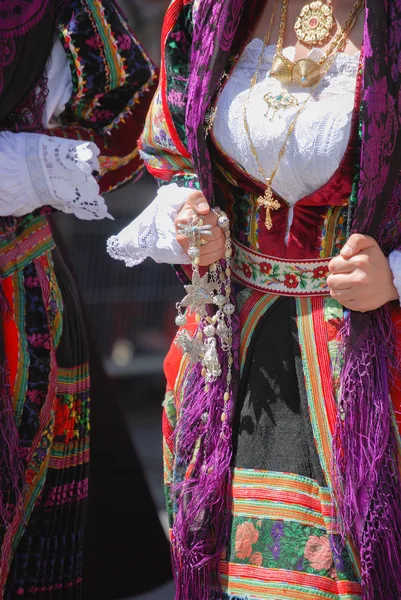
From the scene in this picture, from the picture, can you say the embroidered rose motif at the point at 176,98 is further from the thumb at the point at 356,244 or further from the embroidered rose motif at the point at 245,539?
the embroidered rose motif at the point at 245,539

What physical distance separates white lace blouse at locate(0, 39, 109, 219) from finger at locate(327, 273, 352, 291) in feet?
2.77

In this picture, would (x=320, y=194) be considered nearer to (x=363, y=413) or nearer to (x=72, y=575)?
(x=363, y=413)

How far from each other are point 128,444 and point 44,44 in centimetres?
117

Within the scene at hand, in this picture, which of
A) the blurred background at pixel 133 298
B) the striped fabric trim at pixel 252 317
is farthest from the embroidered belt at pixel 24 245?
the blurred background at pixel 133 298

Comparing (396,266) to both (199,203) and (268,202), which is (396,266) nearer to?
(268,202)

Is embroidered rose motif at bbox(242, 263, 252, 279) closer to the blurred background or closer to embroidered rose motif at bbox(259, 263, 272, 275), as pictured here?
embroidered rose motif at bbox(259, 263, 272, 275)

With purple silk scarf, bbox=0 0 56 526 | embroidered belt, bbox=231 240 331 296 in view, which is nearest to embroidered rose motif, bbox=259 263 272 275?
embroidered belt, bbox=231 240 331 296

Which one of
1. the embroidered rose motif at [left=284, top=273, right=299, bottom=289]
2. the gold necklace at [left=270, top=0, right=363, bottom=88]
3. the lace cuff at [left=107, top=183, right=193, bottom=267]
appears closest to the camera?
the gold necklace at [left=270, top=0, right=363, bottom=88]

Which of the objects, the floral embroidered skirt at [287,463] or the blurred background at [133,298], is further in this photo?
the blurred background at [133,298]

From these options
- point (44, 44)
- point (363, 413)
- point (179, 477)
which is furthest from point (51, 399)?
point (363, 413)

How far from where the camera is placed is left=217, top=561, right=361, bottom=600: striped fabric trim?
1.83m

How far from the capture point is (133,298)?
14.8ft

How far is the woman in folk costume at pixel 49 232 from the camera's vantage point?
2479 mm

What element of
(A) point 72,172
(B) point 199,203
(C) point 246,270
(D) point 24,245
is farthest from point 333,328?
(D) point 24,245
